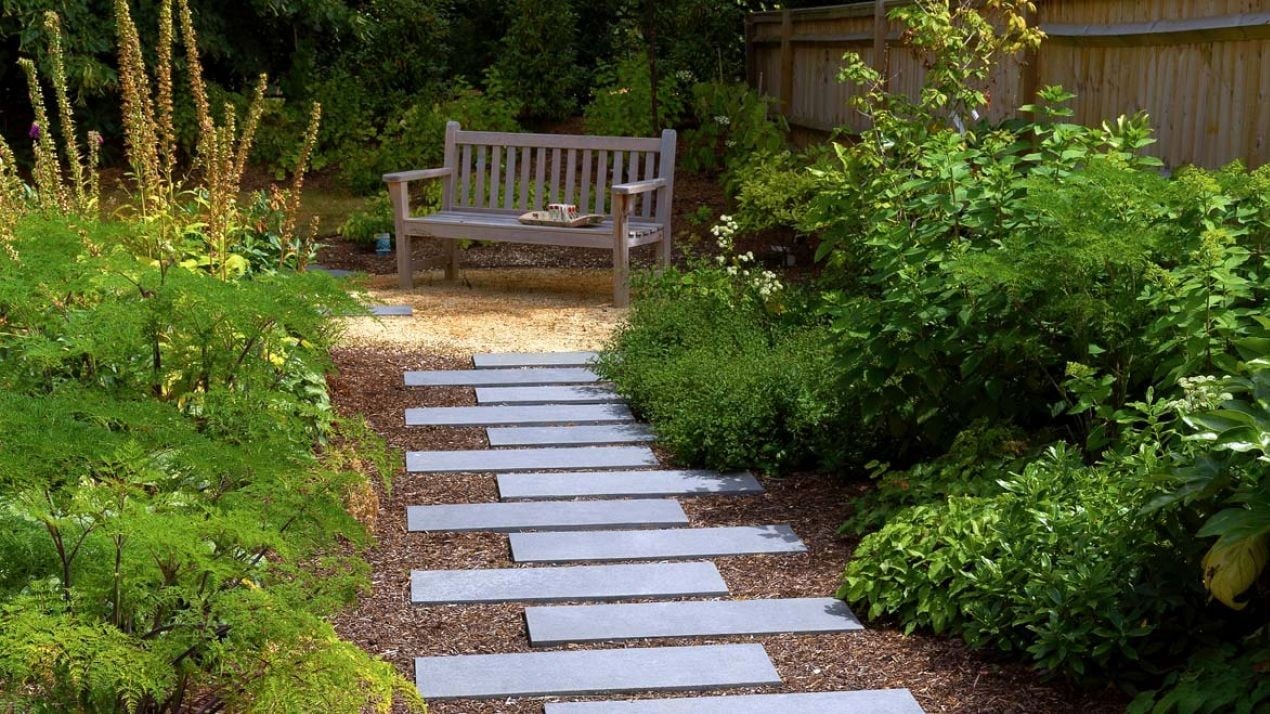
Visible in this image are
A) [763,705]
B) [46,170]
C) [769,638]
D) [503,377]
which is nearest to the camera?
[763,705]

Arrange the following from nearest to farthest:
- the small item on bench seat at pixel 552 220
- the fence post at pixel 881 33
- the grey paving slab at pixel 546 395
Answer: the grey paving slab at pixel 546 395, the small item on bench seat at pixel 552 220, the fence post at pixel 881 33

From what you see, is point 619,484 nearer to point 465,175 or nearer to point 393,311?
point 393,311

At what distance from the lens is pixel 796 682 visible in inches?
139

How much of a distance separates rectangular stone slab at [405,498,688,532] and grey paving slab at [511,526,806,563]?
3.3 inches

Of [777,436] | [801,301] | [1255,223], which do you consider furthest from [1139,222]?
[801,301]

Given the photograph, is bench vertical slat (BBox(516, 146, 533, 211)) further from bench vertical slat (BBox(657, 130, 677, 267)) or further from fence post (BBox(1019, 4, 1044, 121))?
fence post (BBox(1019, 4, 1044, 121))

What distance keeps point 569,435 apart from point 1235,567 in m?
3.24

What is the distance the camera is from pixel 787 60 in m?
13.0

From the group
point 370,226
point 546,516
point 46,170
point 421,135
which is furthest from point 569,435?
point 421,135

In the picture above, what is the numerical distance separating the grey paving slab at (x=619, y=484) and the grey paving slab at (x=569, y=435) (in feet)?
1.31

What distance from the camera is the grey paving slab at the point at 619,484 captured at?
5070 millimetres

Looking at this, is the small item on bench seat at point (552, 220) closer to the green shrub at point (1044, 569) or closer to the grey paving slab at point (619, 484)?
the grey paving slab at point (619, 484)

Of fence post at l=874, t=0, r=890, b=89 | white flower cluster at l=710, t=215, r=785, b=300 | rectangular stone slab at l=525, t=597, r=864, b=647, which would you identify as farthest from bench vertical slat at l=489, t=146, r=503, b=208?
rectangular stone slab at l=525, t=597, r=864, b=647

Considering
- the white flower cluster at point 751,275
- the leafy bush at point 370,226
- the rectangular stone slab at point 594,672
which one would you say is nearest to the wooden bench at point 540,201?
the white flower cluster at point 751,275
